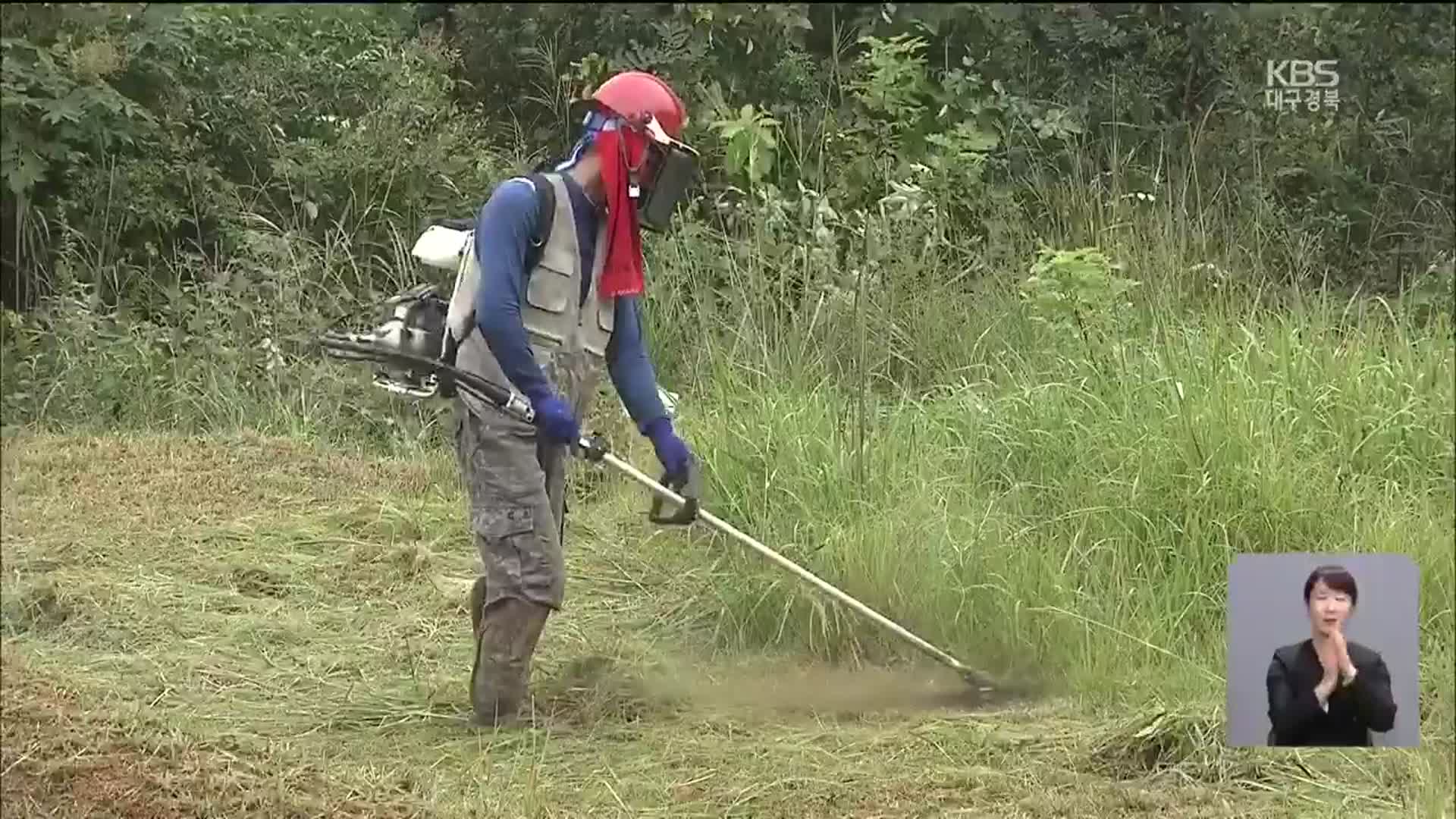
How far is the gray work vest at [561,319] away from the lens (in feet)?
10.4

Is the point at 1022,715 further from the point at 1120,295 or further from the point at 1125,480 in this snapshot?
the point at 1120,295

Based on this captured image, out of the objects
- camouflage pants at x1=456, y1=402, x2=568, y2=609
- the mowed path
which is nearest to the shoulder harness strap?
camouflage pants at x1=456, y1=402, x2=568, y2=609

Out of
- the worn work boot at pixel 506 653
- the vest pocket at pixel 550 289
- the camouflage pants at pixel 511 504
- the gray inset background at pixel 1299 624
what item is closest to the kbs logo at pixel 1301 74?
the gray inset background at pixel 1299 624

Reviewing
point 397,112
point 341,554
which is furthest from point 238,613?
point 397,112

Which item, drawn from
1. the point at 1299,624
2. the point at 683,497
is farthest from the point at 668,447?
the point at 1299,624

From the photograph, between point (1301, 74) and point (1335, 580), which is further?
point (1301, 74)

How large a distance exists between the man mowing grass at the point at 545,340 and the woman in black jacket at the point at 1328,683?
1144mm

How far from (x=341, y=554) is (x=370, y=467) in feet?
0.52

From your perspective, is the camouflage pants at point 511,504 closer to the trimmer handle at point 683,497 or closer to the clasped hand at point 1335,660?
the trimmer handle at point 683,497

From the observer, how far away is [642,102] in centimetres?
320

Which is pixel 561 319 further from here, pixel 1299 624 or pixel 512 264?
pixel 1299 624

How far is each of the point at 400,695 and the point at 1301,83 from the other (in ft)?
6.12

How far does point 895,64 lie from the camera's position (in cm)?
339

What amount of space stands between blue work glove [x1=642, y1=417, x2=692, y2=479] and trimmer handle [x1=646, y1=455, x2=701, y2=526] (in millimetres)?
10
